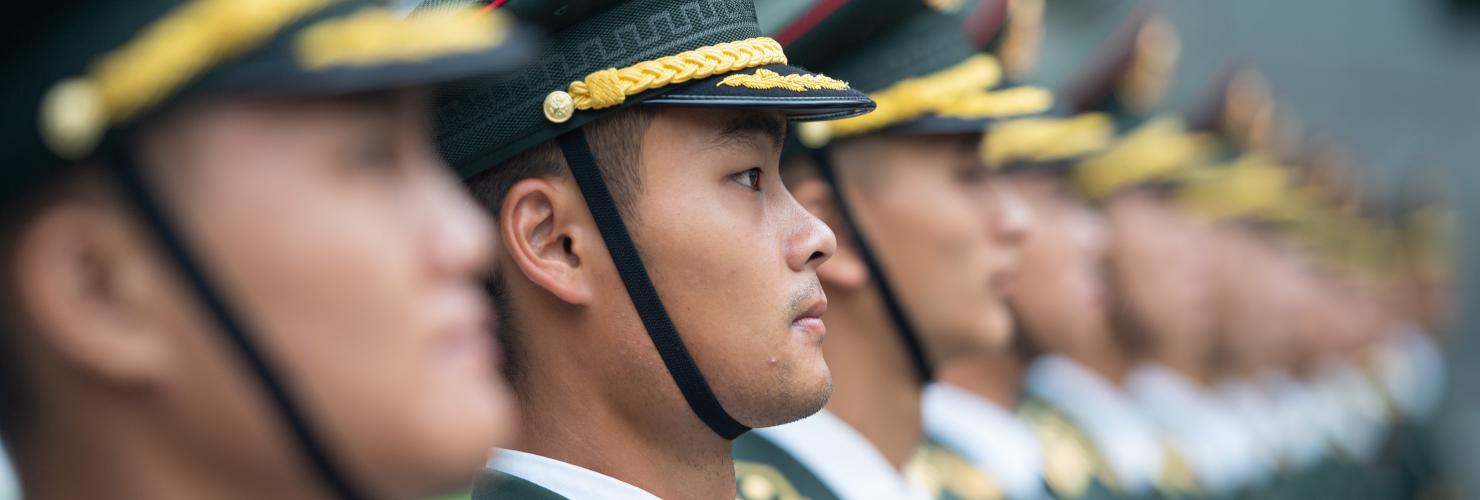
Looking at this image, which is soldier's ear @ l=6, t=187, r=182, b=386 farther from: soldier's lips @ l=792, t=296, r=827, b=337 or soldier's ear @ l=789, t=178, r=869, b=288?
soldier's ear @ l=789, t=178, r=869, b=288

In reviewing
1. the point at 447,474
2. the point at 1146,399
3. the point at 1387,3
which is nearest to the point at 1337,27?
the point at 1387,3

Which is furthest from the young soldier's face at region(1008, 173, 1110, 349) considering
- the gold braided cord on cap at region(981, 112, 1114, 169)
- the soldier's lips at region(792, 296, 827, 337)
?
the soldier's lips at region(792, 296, 827, 337)

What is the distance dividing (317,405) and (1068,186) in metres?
4.45

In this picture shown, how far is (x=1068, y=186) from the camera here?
5.64m

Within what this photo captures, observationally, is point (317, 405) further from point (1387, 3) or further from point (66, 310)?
point (1387, 3)

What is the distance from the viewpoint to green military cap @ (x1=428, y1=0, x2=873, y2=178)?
8.23 feet

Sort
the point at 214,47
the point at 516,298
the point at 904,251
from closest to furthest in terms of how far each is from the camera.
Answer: the point at 214,47
the point at 516,298
the point at 904,251

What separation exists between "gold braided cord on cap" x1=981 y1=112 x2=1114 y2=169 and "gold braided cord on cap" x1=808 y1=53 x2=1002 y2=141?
5.6 inches

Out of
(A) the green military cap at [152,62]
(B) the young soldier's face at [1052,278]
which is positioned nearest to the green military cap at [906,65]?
(B) the young soldier's face at [1052,278]

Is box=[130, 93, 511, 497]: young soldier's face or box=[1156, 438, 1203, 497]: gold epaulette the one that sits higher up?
box=[130, 93, 511, 497]: young soldier's face

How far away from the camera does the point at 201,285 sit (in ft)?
4.71

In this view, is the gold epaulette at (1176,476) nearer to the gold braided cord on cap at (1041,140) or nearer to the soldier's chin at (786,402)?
the gold braided cord on cap at (1041,140)

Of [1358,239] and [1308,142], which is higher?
[1308,142]

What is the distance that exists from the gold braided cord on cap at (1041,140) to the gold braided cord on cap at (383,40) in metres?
2.51
